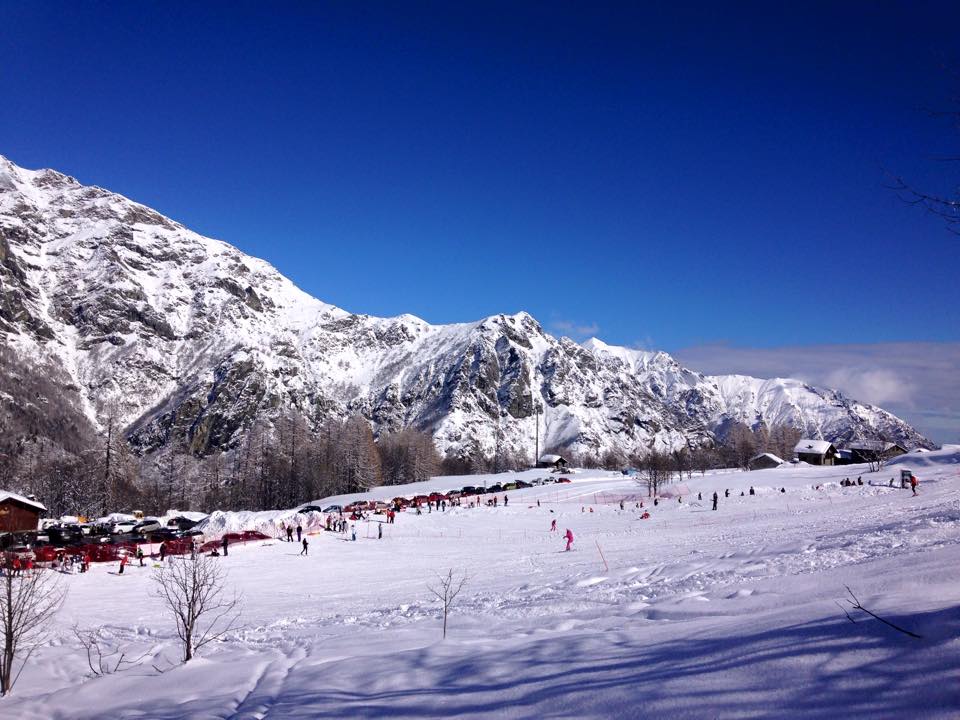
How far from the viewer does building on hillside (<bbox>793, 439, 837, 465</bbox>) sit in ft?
332

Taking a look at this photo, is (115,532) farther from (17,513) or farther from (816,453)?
(816,453)

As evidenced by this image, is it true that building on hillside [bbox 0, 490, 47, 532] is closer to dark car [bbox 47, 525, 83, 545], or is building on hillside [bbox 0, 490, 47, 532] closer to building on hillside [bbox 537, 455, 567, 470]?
dark car [bbox 47, 525, 83, 545]

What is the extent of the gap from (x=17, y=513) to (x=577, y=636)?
56314 mm

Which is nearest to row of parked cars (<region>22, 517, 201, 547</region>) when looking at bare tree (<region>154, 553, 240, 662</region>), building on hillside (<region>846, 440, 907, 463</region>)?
bare tree (<region>154, 553, 240, 662</region>)

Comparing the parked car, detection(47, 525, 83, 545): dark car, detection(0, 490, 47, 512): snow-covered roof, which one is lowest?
the parked car

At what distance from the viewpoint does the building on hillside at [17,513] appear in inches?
1933

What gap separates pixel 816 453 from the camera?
332 ft

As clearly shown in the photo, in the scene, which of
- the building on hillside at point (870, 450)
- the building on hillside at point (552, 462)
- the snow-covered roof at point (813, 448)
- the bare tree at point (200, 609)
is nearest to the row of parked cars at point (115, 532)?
the bare tree at point (200, 609)

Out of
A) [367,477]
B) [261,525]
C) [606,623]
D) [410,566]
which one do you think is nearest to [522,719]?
[606,623]

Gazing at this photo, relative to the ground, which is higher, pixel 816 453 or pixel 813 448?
pixel 813 448

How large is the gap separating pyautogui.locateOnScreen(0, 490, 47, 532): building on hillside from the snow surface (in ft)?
82.0

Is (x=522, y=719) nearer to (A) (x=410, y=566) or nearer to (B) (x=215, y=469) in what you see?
(A) (x=410, y=566)

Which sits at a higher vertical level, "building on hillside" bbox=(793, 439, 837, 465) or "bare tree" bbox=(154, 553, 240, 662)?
"building on hillside" bbox=(793, 439, 837, 465)

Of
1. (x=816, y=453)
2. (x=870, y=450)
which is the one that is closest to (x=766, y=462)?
(x=816, y=453)
